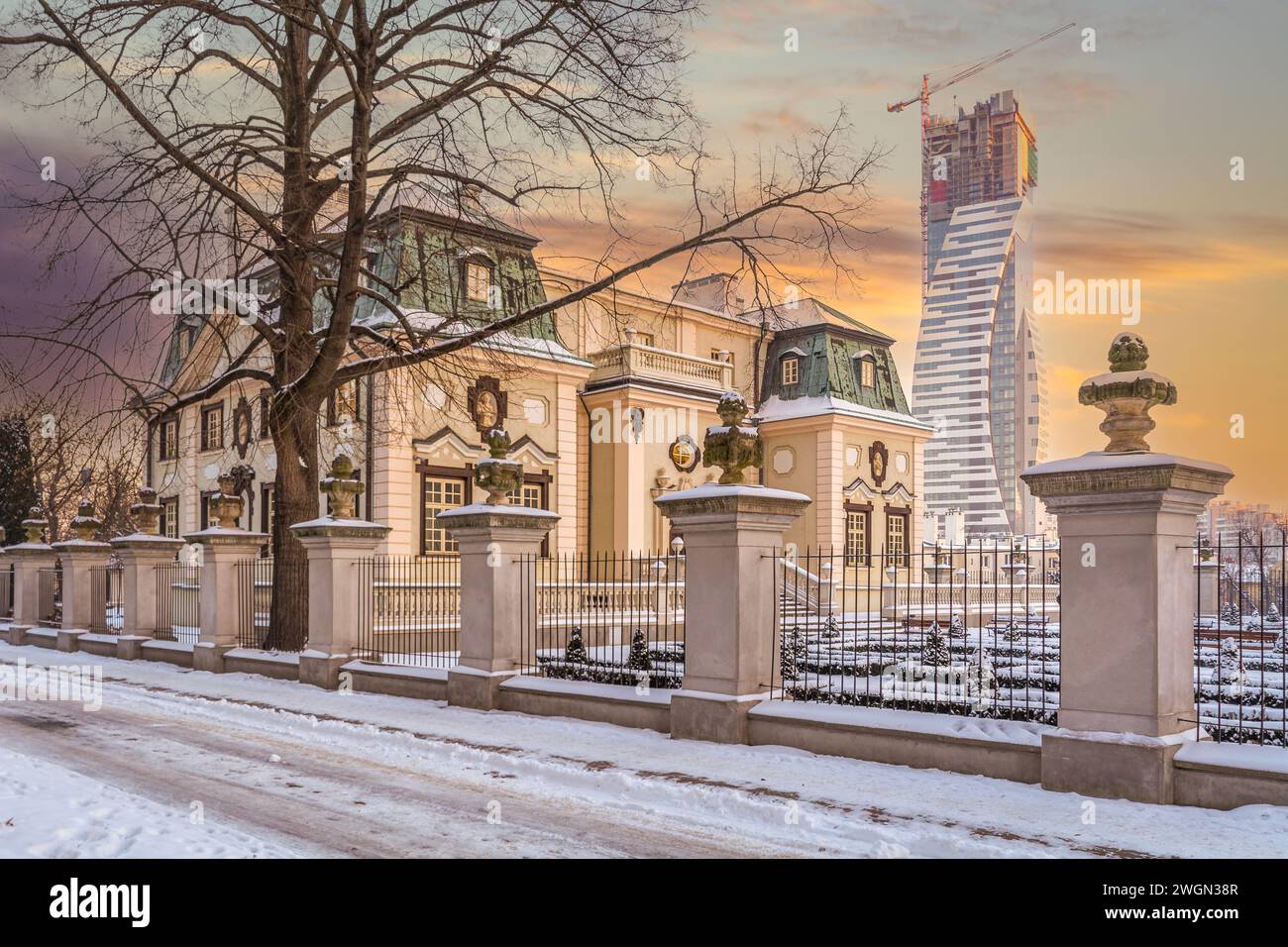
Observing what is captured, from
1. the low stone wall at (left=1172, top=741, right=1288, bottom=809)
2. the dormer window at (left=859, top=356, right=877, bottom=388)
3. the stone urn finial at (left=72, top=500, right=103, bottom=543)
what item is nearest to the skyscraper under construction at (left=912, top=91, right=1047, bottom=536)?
the dormer window at (left=859, top=356, right=877, bottom=388)

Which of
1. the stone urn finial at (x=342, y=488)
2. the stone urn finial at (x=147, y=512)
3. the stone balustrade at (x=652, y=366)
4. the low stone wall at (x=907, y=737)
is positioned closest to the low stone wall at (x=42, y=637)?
the stone urn finial at (x=147, y=512)

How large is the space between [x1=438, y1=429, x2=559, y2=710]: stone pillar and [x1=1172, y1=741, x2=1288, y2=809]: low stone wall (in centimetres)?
753

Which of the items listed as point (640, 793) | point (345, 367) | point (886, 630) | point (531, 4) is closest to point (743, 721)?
point (640, 793)

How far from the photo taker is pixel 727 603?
10352 millimetres

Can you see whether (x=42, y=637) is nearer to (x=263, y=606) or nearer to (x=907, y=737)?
(x=263, y=606)

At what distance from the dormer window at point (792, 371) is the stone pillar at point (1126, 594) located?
29441 mm

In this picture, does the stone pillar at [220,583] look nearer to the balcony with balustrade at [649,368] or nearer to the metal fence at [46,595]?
the metal fence at [46,595]

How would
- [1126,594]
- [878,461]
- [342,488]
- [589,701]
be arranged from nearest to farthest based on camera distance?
[1126,594], [589,701], [342,488], [878,461]

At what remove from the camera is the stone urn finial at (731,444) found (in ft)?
35.3

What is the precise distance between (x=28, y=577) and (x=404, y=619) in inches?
502

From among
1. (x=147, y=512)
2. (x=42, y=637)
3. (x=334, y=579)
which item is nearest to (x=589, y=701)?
(x=334, y=579)

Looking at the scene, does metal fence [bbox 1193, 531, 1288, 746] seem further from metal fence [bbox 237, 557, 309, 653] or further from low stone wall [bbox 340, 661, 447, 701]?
metal fence [bbox 237, 557, 309, 653]

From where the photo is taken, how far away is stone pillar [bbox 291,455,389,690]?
15242mm
